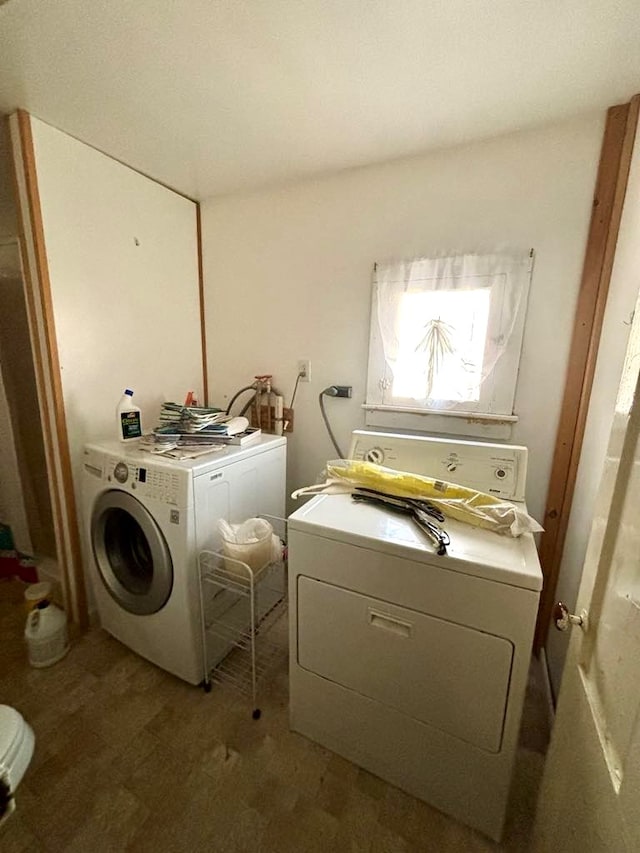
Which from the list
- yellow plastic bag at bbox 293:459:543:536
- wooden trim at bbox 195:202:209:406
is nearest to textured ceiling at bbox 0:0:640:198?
wooden trim at bbox 195:202:209:406

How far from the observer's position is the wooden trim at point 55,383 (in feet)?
4.43

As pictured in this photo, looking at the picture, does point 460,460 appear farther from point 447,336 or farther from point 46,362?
point 46,362

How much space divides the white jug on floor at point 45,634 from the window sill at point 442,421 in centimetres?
174

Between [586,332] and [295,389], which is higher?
[586,332]

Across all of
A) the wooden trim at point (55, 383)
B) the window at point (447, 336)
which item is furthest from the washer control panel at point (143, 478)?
the window at point (447, 336)

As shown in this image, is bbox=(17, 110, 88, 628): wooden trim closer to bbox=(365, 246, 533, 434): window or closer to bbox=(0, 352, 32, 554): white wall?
bbox=(0, 352, 32, 554): white wall

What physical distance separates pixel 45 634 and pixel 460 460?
195 centimetres

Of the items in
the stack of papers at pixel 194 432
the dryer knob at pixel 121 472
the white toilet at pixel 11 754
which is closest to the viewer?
the white toilet at pixel 11 754

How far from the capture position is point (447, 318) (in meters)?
1.58

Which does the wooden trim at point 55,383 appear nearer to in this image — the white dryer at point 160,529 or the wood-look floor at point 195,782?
the white dryer at point 160,529

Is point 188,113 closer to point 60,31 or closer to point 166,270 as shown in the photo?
point 60,31

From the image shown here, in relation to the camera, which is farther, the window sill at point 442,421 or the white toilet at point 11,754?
the window sill at point 442,421

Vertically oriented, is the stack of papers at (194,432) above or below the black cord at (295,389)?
below

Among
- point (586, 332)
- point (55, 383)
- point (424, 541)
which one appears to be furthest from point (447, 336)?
point (55, 383)
